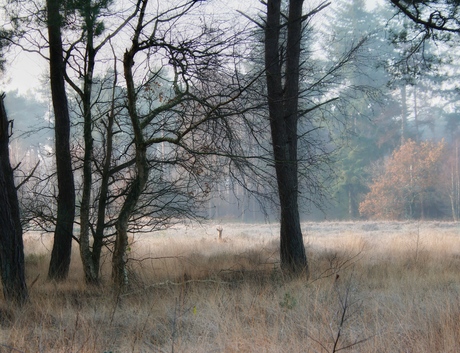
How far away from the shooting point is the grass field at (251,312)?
13.3 feet

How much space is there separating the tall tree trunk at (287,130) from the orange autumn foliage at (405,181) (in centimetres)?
2934

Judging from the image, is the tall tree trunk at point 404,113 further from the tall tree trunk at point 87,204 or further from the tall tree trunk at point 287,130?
the tall tree trunk at point 87,204

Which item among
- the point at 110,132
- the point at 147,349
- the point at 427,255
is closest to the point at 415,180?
the point at 427,255

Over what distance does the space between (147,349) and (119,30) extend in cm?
555

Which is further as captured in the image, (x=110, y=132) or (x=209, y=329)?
(x=110, y=132)

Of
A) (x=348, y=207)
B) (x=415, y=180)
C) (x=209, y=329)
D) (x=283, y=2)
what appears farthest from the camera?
(x=348, y=207)

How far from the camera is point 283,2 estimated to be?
1072 centimetres

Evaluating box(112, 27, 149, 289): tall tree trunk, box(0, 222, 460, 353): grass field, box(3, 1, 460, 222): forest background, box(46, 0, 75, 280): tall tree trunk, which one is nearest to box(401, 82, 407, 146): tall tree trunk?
box(3, 1, 460, 222): forest background

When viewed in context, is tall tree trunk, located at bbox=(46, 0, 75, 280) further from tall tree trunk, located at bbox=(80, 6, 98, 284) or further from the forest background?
the forest background

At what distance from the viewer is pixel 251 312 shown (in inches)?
206

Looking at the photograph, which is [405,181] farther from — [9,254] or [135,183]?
[9,254]

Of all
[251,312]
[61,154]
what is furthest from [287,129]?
[251,312]

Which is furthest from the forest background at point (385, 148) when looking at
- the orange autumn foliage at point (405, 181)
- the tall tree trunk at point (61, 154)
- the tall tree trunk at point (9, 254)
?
the tall tree trunk at point (9, 254)

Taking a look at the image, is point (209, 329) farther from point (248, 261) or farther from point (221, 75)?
point (248, 261)
